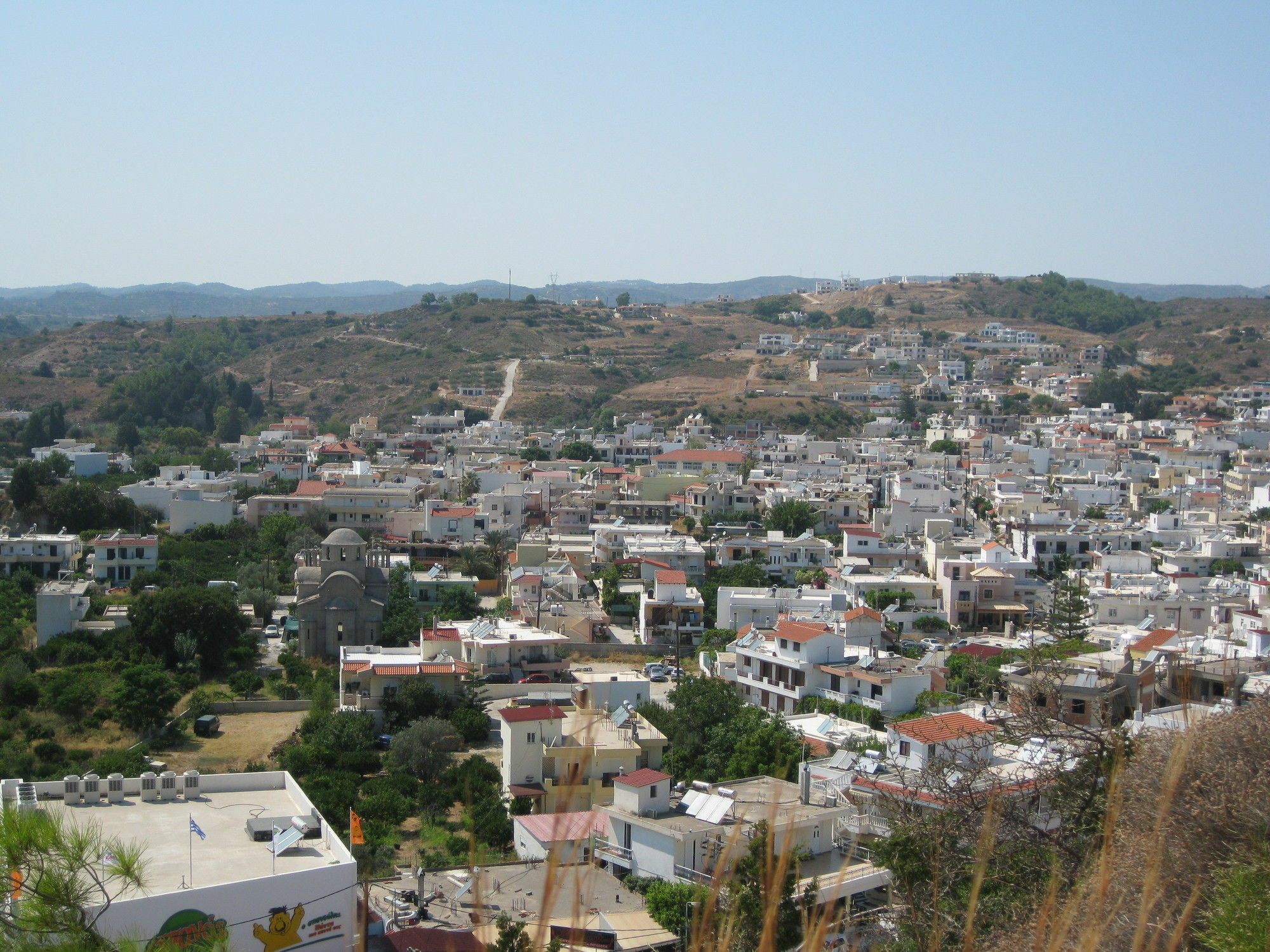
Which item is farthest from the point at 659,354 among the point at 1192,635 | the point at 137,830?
the point at 137,830

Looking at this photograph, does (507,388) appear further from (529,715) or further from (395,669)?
(529,715)

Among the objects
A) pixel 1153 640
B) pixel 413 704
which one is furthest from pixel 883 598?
pixel 413 704

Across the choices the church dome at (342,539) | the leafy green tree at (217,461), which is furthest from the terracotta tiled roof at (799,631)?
the leafy green tree at (217,461)

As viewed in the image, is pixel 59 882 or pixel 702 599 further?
pixel 702 599

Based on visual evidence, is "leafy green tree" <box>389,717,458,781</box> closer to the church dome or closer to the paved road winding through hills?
the church dome

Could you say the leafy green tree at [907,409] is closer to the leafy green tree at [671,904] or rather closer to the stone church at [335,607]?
the stone church at [335,607]

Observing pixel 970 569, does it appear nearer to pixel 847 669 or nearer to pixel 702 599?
pixel 702 599
